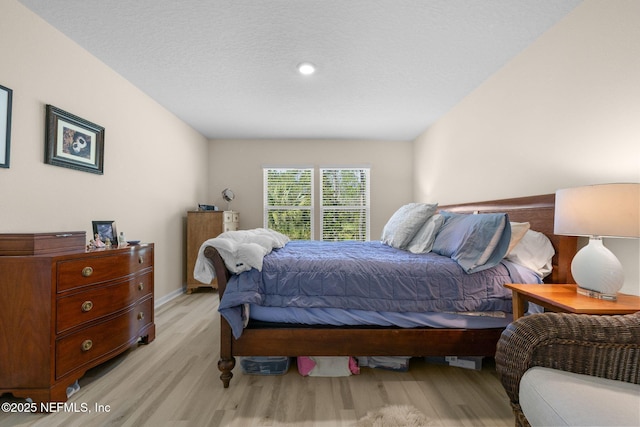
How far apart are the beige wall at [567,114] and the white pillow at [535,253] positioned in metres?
0.31

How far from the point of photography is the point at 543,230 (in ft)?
6.43

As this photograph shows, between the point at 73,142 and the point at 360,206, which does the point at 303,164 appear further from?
the point at 73,142

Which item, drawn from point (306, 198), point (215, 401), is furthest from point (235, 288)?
point (306, 198)

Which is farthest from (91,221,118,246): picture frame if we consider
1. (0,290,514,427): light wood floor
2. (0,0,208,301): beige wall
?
(0,290,514,427): light wood floor

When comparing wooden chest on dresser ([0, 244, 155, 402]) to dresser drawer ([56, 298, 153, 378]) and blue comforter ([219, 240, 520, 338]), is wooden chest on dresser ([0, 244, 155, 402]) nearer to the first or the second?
dresser drawer ([56, 298, 153, 378])

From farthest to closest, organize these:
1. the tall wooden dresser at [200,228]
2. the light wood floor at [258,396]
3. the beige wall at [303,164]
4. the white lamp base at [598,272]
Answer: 1. the beige wall at [303,164]
2. the tall wooden dresser at [200,228]
3. the light wood floor at [258,396]
4. the white lamp base at [598,272]

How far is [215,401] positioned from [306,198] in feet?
11.5

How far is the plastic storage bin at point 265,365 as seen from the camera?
1.86 meters

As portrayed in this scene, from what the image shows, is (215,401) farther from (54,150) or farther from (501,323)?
(54,150)

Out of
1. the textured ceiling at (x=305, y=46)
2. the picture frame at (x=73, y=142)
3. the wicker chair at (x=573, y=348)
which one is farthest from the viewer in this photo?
the picture frame at (x=73, y=142)

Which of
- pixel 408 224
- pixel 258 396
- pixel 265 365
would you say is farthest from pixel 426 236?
pixel 258 396

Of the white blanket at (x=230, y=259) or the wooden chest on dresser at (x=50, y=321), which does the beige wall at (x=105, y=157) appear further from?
the white blanket at (x=230, y=259)

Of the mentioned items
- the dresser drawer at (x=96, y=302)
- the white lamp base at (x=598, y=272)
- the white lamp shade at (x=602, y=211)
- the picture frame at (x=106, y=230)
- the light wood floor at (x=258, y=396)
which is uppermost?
the white lamp shade at (x=602, y=211)

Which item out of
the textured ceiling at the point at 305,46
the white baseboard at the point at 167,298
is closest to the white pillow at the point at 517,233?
the textured ceiling at the point at 305,46
